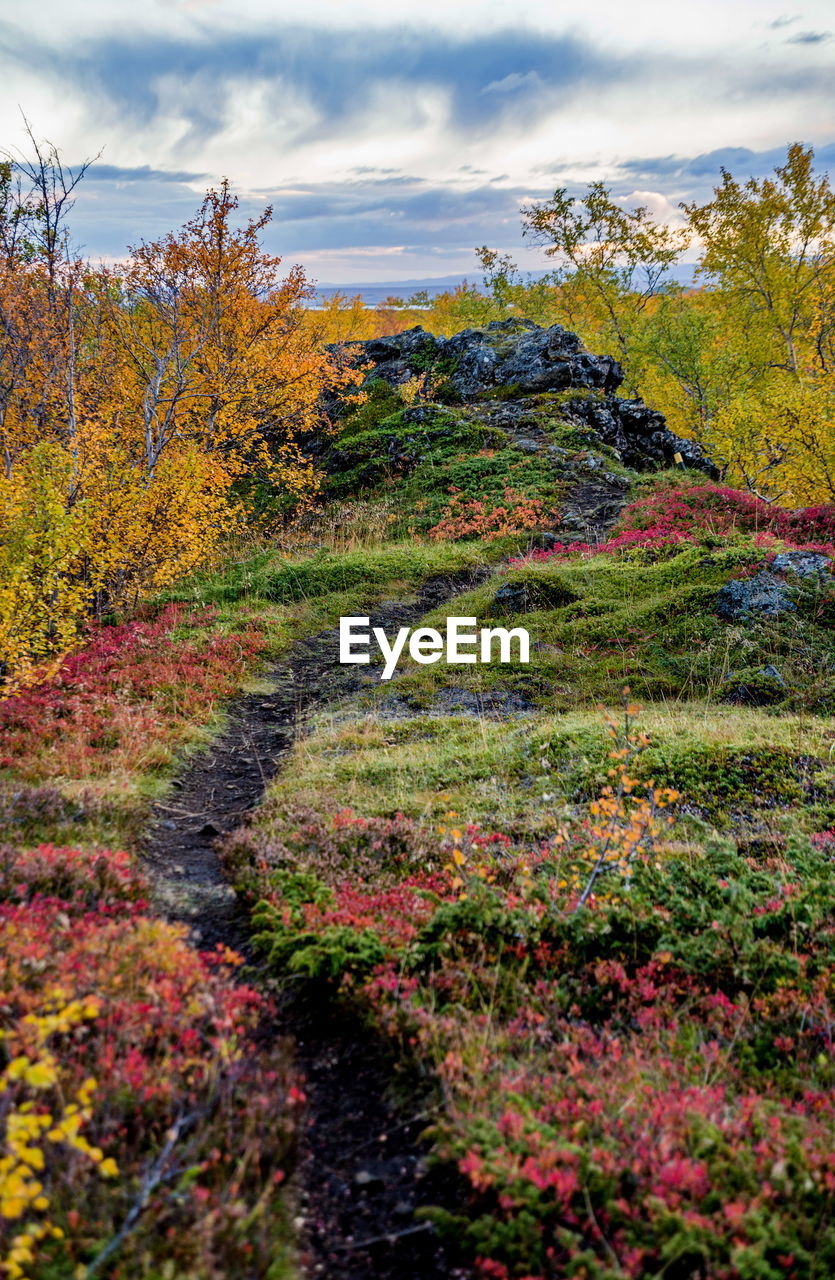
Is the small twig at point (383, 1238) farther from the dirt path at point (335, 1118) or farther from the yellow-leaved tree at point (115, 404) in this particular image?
the yellow-leaved tree at point (115, 404)

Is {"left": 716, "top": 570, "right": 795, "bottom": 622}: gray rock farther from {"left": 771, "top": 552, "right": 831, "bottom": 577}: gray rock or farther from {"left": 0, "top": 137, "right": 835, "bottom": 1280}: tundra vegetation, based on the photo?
{"left": 771, "top": 552, "right": 831, "bottom": 577}: gray rock

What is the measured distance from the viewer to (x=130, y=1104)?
3.66 meters

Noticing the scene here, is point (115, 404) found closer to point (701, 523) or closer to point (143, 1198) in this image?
point (701, 523)

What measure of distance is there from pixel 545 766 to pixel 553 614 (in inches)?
264

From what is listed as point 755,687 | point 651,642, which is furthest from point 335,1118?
point 651,642

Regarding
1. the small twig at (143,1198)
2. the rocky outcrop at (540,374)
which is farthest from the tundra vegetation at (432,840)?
the rocky outcrop at (540,374)

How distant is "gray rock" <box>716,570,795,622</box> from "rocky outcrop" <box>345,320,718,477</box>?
681 inches

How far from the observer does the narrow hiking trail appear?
3434 millimetres

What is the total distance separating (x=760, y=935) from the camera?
18.7 feet

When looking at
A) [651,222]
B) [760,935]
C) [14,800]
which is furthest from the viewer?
[651,222]

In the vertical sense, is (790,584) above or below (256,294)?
below

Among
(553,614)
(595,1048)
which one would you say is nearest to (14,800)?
(595,1048)

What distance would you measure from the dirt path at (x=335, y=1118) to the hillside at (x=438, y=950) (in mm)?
23

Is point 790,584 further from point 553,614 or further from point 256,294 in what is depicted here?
point 256,294
